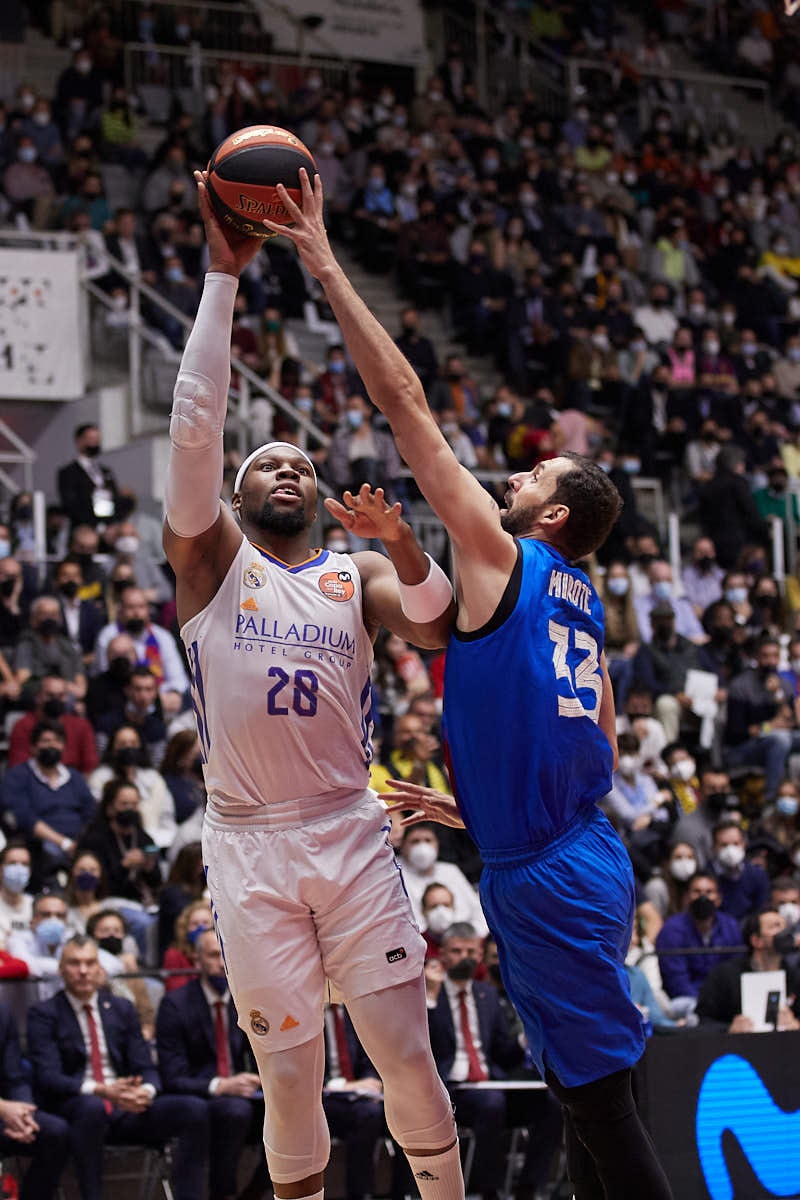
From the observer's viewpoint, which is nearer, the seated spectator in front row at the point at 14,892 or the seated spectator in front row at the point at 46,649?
the seated spectator in front row at the point at 14,892

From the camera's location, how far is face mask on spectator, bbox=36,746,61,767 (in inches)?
469

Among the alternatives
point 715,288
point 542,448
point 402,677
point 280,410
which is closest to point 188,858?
point 402,677

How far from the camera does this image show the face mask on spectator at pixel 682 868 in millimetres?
12828

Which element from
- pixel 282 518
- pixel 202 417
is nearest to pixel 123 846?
pixel 282 518

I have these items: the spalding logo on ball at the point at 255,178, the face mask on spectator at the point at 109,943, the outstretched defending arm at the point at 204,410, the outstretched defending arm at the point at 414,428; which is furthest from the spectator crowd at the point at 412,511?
the spalding logo on ball at the point at 255,178

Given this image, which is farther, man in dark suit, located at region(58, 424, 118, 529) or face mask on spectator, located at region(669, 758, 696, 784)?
man in dark suit, located at region(58, 424, 118, 529)

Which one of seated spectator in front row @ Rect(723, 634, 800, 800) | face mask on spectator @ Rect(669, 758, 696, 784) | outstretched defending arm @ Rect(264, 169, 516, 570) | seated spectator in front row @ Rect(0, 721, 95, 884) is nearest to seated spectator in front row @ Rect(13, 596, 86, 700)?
seated spectator in front row @ Rect(0, 721, 95, 884)

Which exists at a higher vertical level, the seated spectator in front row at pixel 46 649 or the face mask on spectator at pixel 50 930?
the seated spectator in front row at pixel 46 649

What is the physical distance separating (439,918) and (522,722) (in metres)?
6.08

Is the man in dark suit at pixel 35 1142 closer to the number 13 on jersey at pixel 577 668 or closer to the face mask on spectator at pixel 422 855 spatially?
the face mask on spectator at pixel 422 855

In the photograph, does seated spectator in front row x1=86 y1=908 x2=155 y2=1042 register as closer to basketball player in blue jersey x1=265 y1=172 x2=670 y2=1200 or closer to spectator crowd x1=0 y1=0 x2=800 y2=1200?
spectator crowd x1=0 y1=0 x2=800 y2=1200

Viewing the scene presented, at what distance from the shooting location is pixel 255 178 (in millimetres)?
5273

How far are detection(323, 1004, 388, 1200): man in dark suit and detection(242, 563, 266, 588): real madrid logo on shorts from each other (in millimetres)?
4413

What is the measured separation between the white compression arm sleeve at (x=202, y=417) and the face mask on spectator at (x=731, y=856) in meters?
8.63
